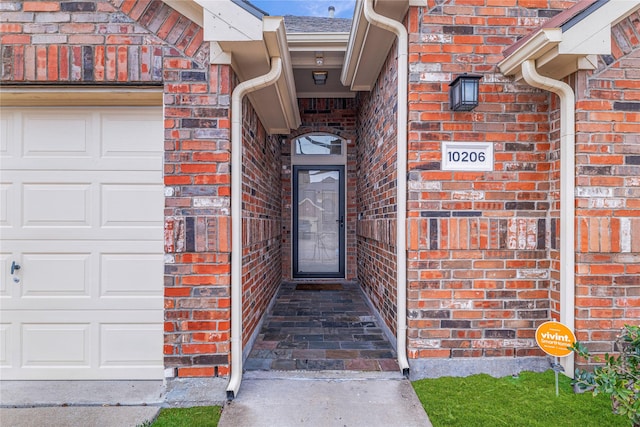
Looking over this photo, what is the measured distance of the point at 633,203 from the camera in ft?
7.55

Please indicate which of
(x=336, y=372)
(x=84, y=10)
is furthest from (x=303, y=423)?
(x=84, y=10)

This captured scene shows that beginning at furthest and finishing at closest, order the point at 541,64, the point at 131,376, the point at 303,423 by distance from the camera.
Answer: the point at 131,376 → the point at 541,64 → the point at 303,423

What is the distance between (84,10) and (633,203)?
4041 millimetres

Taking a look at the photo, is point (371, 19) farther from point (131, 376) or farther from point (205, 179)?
point (131, 376)

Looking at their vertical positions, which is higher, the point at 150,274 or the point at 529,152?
the point at 529,152

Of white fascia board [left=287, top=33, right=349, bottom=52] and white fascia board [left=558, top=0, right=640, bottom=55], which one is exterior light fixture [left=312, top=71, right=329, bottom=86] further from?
white fascia board [left=558, top=0, right=640, bottom=55]

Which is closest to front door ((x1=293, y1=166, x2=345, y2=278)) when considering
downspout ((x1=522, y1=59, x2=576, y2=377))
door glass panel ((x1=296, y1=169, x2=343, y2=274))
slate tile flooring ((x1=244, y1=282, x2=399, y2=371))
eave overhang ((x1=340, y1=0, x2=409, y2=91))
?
door glass panel ((x1=296, y1=169, x2=343, y2=274))

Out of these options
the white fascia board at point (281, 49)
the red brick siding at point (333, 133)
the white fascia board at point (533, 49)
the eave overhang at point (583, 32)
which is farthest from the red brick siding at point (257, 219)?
the eave overhang at point (583, 32)

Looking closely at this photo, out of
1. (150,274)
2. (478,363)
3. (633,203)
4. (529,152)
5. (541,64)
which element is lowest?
(478,363)

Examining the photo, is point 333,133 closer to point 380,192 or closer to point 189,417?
point 380,192

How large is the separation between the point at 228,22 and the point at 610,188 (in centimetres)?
281

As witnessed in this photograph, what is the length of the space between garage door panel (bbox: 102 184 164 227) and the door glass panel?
3464 mm

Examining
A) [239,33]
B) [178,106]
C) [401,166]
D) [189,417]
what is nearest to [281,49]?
[239,33]

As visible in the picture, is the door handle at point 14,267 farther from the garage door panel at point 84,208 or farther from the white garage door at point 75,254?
the garage door panel at point 84,208
